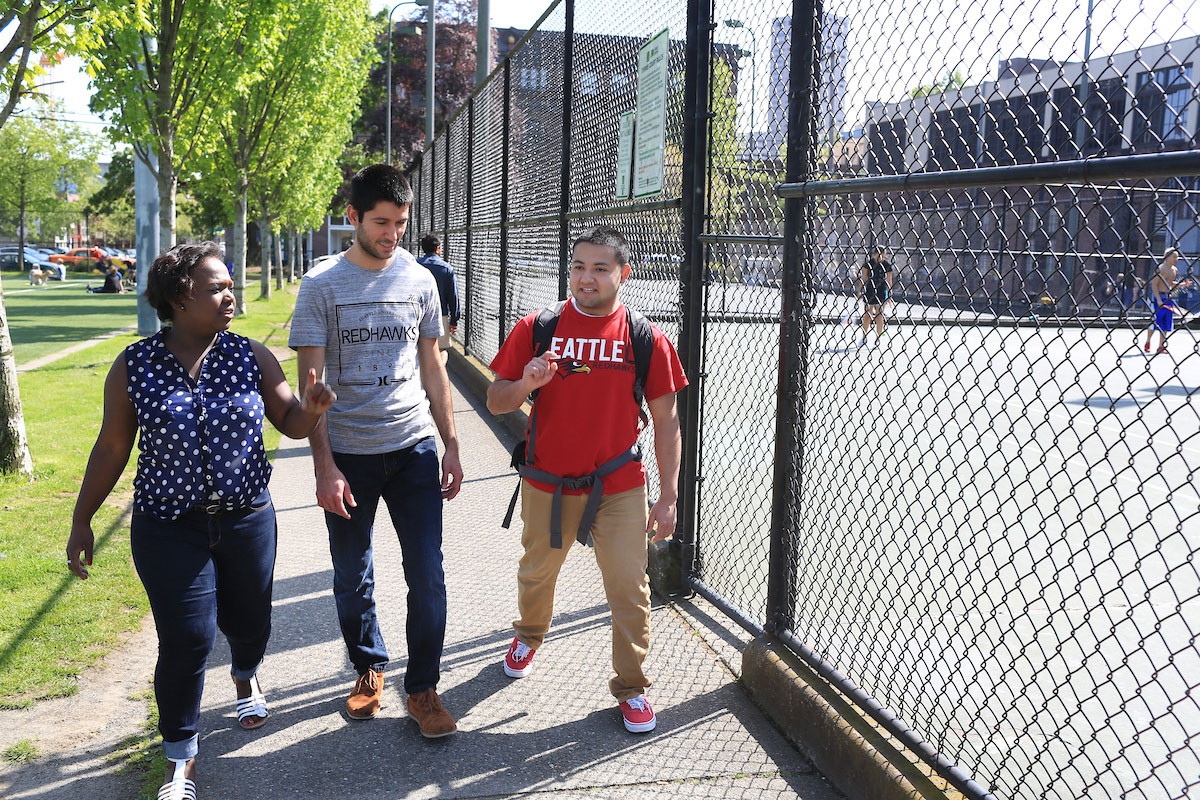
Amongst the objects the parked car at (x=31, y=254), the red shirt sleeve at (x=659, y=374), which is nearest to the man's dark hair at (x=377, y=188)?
the red shirt sleeve at (x=659, y=374)

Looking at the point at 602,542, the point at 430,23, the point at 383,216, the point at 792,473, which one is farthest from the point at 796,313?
the point at 430,23

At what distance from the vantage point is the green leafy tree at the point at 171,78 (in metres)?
12.4

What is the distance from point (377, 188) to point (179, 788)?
197 cm

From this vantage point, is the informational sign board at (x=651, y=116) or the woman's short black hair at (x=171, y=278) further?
the informational sign board at (x=651, y=116)

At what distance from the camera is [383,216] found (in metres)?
3.46

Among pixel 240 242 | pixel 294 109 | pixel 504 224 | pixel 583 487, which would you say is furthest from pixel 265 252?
pixel 583 487

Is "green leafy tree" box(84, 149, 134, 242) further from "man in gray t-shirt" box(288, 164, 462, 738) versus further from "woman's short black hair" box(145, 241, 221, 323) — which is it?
"woman's short black hair" box(145, 241, 221, 323)

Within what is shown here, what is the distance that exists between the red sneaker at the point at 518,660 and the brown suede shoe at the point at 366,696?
0.51 meters

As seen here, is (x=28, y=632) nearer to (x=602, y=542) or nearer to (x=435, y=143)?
(x=602, y=542)

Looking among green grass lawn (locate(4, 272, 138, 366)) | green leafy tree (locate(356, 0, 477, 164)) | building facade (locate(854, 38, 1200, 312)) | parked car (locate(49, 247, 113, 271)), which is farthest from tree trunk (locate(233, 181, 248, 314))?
parked car (locate(49, 247, 113, 271))

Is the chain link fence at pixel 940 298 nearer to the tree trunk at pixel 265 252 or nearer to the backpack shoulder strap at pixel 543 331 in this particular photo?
the backpack shoulder strap at pixel 543 331

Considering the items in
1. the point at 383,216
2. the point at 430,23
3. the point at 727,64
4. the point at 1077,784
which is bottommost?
the point at 1077,784

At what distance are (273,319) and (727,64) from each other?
67.0ft

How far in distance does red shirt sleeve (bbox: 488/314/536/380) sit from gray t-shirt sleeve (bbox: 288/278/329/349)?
0.58m
